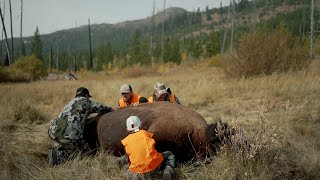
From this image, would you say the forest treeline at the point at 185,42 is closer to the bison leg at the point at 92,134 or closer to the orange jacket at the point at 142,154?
the bison leg at the point at 92,134

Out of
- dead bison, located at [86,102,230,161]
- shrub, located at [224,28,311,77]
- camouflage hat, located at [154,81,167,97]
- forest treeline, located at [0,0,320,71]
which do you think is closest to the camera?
dead bison, located at [86,102,230,161]

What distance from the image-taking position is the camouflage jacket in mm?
5887

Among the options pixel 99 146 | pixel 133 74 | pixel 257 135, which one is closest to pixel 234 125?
pixel 257 135

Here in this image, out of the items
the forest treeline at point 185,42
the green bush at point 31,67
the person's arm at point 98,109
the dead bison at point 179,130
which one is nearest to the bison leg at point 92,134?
the person's arm at point 98,109

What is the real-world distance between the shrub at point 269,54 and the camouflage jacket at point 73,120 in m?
8.50

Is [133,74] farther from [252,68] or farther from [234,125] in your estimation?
[234,125]

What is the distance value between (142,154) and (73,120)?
6.18ft

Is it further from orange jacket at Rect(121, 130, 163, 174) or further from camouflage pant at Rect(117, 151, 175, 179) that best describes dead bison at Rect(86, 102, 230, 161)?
orange jacket at Rect(121, 130, 163, 174)

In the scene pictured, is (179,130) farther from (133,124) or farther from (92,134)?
(92,134)

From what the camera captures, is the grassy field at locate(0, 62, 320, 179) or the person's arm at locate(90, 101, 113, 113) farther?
the person's arm at locate(90, 101, 113, 113)

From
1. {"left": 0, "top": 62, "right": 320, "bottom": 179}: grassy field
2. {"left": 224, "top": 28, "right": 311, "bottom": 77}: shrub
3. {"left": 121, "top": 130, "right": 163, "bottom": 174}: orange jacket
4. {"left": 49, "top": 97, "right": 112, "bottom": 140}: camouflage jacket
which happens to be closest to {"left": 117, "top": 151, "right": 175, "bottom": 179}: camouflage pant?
{"left": 121, "top": 130, "right": 163, "bottom": 174}: orange jacket

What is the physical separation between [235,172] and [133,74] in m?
28.6

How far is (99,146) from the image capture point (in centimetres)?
587

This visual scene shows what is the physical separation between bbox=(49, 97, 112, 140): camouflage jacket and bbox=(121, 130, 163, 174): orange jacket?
5.23ft
